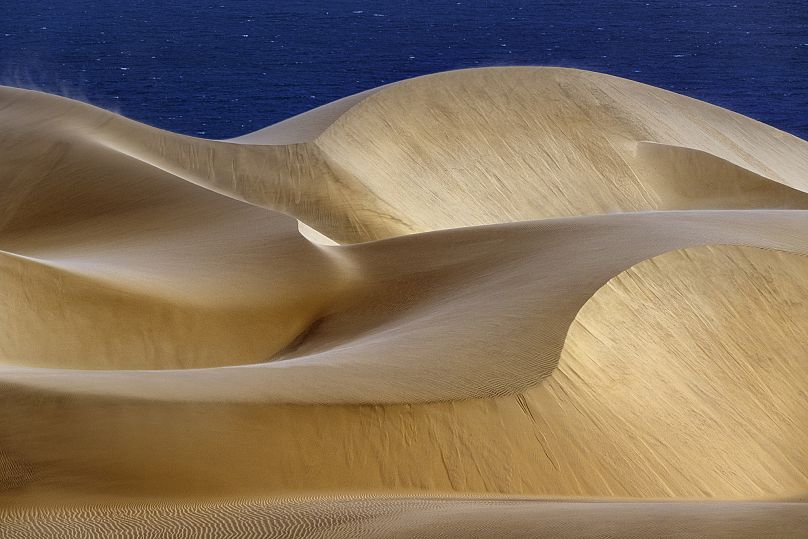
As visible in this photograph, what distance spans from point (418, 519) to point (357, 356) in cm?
453

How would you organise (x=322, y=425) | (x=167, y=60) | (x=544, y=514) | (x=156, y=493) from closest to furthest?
(x=544, y=514), (x=156, y=493), (x=322, y=425), (x=167, y=60)

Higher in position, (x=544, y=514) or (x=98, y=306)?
(x=544, y=514)

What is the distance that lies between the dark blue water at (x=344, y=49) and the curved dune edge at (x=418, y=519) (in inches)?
1703

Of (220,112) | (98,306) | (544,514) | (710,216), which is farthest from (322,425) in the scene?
(220,112)

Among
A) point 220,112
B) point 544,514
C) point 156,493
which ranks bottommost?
point 220,112

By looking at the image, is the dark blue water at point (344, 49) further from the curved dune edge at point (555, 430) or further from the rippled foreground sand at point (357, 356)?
the curved dune edge at point (555, 430)

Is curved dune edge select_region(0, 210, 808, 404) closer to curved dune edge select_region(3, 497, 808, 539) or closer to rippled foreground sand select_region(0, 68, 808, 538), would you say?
rippled foreground sand select_region(0, 68, 808, 538)

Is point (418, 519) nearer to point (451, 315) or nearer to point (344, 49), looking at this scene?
point (451, 315)

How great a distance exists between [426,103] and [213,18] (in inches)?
2738

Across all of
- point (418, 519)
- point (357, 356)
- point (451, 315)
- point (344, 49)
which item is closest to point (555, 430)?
point (357, 356)

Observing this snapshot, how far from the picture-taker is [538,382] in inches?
476

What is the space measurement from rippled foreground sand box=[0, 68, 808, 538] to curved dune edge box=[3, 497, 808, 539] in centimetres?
3

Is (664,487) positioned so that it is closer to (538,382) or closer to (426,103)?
(538,382)

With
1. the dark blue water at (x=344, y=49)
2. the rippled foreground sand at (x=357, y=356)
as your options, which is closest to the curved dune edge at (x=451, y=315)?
the rippled foreground sand at (x=357, y=356)
